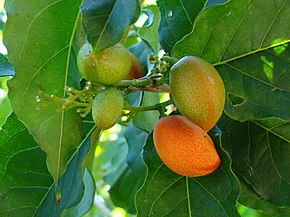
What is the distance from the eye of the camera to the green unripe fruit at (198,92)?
→ 1.18 meters

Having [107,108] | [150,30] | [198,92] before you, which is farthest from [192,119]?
[150,30]

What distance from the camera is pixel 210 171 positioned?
1.38m

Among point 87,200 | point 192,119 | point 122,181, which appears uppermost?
point 192,119

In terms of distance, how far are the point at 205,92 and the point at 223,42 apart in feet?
0.74

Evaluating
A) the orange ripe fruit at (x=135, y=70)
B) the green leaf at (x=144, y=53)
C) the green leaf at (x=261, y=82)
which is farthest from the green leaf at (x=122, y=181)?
the green leaf at (x=261, y=82)

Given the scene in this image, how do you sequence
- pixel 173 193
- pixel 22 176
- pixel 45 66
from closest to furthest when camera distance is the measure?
1. pixel 45 66
2. pixel 173 193
3. pixel 22 176

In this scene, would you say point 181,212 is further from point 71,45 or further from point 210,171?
point 71,45

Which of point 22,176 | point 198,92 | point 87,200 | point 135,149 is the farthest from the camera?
point 135,149

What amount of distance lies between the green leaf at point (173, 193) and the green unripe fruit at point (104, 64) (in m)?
0.35

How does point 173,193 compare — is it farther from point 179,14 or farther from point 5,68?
point 5,68

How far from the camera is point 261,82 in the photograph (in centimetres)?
135

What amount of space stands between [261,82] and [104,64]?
1.17 ft

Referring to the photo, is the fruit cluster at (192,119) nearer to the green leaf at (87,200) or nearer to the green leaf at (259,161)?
the green leaf at (259,161)

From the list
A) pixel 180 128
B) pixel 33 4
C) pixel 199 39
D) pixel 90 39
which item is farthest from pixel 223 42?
pixel 33 4
